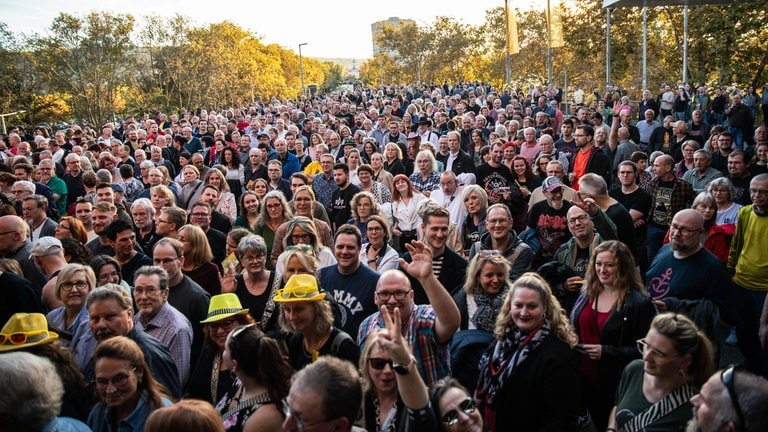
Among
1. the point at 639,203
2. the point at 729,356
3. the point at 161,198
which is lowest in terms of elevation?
the point at 729,356

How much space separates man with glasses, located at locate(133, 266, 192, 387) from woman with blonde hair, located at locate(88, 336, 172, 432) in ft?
3.49

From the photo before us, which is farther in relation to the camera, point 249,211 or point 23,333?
point 249,211

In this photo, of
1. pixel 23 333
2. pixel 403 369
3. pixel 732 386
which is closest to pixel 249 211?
pixel 23 333

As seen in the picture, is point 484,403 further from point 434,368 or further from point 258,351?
point 258,351

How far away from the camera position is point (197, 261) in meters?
5.69

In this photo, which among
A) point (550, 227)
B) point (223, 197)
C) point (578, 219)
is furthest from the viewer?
point (223, 197)

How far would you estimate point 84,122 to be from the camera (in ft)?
109

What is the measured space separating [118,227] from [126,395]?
2.96 metres

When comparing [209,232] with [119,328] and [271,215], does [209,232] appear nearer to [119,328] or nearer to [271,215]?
[271,215]

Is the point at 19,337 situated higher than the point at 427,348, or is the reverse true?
the point at 19,337

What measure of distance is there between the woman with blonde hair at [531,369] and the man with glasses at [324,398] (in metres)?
1.17

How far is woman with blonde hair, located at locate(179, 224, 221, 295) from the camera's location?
18.3 ft

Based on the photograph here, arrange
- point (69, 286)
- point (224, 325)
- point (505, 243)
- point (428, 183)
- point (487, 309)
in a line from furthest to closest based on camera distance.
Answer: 1. point (428, 183)
2. point (505, 243)
3. point (69, 286)
4. point (487, 309)
5. point (224, 325)

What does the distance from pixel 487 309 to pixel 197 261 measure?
2.80 meters
